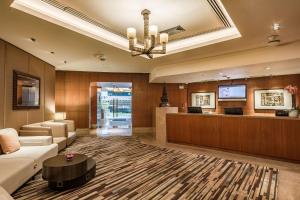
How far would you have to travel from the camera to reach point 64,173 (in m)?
2.94

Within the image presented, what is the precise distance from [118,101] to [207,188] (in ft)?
35.9

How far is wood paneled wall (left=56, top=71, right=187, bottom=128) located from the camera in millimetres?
8477

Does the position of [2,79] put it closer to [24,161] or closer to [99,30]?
[24,161]

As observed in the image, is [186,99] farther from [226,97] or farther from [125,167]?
[125,167]

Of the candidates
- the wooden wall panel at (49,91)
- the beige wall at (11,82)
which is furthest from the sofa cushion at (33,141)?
the wooden wall panel at (49,91)

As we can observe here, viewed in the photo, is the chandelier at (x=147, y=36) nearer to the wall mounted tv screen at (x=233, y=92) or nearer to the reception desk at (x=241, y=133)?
the reception desk at (x=241, y=133)

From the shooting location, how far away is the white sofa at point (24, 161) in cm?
261

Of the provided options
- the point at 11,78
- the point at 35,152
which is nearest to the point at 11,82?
the point at 11,78

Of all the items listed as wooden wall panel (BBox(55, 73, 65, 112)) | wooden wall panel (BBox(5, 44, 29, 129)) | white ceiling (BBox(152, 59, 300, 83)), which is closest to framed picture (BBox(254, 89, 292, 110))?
white ceiling (BBox(152, 59, 300, 83))

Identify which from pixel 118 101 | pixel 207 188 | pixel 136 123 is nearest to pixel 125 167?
pixel 207 188

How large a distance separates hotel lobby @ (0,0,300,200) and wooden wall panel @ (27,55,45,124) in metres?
0.05

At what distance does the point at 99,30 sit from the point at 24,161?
118 inches

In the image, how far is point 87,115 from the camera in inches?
339

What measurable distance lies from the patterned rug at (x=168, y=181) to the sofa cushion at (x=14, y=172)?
0.25 metres
